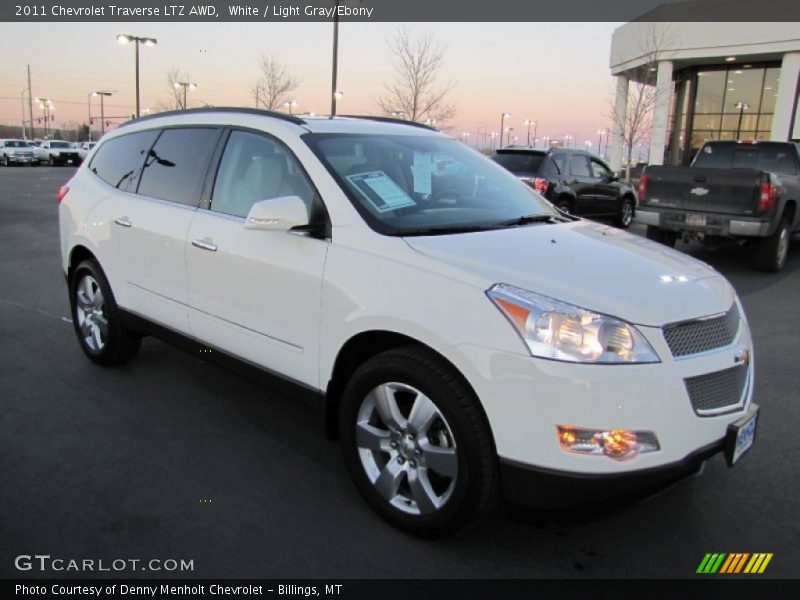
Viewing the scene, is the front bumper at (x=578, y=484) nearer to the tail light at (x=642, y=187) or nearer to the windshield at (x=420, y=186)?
the windshield at (x=420, y=186)

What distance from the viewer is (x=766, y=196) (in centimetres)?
903

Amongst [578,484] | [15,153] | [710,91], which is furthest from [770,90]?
[15,153]

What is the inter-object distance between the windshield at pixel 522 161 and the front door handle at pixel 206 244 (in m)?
10.0

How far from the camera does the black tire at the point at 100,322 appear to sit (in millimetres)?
4695

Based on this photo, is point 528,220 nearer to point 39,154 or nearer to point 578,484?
point 578,484

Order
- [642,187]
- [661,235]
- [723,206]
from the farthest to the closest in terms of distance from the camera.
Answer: [661,235] < [642,187] < [723,206]

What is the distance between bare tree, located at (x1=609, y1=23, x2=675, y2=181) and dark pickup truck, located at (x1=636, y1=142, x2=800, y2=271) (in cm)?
1999

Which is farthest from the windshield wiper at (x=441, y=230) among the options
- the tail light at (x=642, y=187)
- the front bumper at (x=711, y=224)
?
the tail light at (x=642, y=187)

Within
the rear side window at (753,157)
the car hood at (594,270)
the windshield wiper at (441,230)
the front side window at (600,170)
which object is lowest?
the car hood at (594,270)

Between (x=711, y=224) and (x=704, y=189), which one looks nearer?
(x=711, y=224)

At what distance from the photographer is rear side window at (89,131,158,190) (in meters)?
4.59

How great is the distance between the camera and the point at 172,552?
2.77 m

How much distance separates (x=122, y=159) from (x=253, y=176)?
1.71m

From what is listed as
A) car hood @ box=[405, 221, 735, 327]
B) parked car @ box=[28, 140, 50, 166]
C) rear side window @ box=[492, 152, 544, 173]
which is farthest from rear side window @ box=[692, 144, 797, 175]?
parked car @ box=[28, 140, 50, 166]
